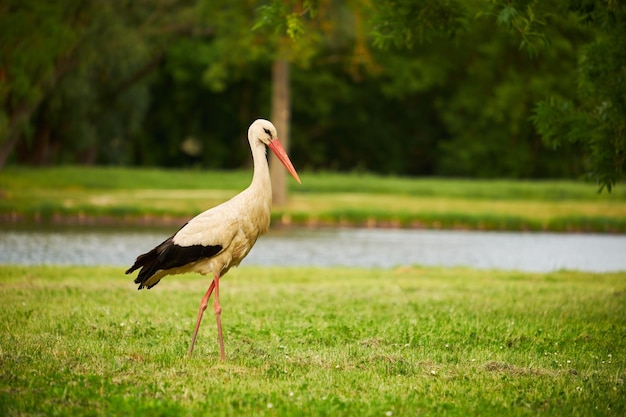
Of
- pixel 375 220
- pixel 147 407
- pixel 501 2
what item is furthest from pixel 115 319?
pixel 375 220

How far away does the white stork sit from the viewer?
27.5ft

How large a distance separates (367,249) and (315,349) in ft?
47.6

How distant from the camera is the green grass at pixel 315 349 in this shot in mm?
6750

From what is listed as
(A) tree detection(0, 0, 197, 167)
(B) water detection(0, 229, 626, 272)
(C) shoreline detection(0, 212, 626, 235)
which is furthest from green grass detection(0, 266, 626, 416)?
(A) tree detection(0, 0, 197, 167)

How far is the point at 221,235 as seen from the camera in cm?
836

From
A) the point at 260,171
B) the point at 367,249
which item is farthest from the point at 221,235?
the point at 367,249

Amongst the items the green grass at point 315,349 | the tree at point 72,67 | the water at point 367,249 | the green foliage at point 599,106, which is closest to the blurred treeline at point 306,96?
the tree at point 72,67

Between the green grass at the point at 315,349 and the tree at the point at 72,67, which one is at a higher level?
the tree at the point at 72,67

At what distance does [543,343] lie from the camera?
31.1 feet

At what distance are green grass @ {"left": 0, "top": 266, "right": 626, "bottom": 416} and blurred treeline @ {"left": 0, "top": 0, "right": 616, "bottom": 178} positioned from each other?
1968 centimetres

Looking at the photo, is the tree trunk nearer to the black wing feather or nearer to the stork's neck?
the stork's neck

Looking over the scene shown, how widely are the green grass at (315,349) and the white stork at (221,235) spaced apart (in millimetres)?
752

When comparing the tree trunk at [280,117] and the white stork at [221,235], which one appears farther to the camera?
the tree trunk at [280,117]

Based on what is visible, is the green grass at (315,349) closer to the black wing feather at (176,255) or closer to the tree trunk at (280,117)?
the black wing feather at (176,255)
